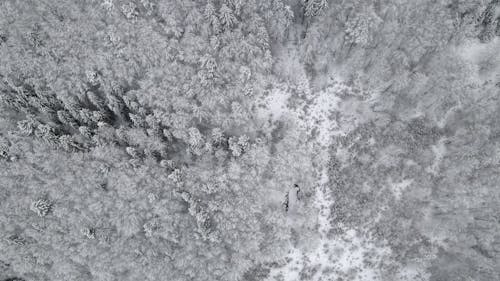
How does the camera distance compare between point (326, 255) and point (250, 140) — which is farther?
point (250, 140)

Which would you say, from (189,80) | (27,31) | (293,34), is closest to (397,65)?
(293,34)

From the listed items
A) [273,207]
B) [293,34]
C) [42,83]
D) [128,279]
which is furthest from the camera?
[293,34]

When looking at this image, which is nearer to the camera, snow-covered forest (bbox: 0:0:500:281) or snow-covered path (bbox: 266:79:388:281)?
snow-covered forest (bbox: 0:0:500:281)

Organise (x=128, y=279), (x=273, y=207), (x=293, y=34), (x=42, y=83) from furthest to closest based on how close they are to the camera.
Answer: (x=293, y=34) → (x=42, y=83) → (x=273, y=207) → (x=128, y=279)

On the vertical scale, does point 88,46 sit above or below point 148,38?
below

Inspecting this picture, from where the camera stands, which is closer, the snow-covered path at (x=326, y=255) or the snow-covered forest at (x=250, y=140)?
the snow-covered forest at (x=250, y=140)

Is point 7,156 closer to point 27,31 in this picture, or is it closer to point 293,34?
point 27,31

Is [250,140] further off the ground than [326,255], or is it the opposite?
[250,140]

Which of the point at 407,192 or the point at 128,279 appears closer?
the point at 128,279
